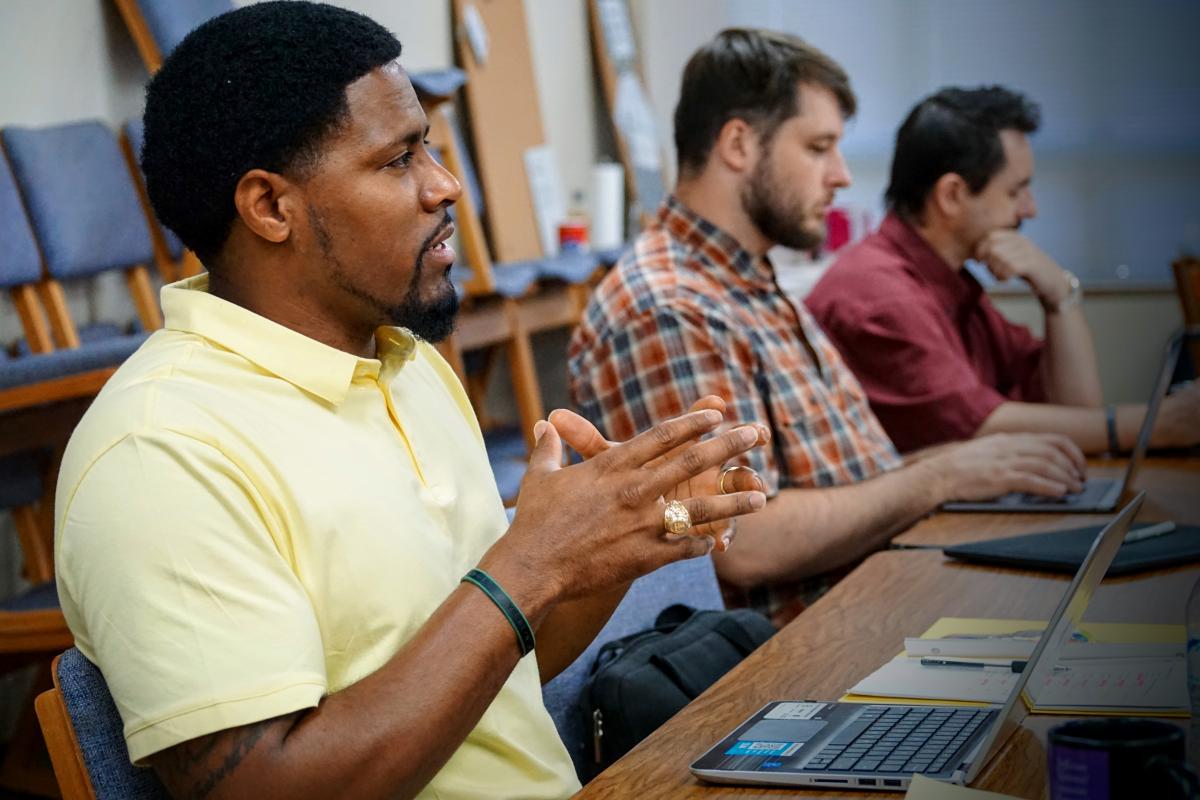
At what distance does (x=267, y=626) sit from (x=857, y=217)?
4255mm

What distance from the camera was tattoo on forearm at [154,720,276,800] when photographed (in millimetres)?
902

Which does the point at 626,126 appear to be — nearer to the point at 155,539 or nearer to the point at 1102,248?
the point at 1102,248

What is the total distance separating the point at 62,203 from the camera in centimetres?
286

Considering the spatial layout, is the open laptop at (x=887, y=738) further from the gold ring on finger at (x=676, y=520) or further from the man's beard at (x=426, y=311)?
the man's beard at (x=426, y=311)

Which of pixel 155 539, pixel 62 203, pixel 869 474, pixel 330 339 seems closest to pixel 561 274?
pixel 62 203

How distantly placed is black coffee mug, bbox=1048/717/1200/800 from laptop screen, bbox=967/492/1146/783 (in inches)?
5.0

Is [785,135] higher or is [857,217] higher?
[785,135]

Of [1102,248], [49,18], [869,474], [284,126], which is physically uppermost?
[49,18]

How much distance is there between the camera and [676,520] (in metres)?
1.05

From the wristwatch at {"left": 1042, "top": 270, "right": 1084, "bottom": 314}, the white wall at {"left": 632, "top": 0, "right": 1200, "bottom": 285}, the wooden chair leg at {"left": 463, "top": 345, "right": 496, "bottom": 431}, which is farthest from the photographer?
the white wall at {"left": 632, "top": 0, "right": 1200, "bottom": 285}

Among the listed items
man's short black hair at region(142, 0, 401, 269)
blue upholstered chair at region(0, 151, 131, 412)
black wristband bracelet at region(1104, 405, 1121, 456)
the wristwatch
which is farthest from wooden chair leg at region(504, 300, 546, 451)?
man's short black hair at region(142, 0, 401, 269)

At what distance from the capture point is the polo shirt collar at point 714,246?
7.13 ft

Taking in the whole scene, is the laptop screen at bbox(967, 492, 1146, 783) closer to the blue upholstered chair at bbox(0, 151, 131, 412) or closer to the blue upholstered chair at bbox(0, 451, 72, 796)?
the blue upholstered chair at bbox(0, 151, 131, 412)

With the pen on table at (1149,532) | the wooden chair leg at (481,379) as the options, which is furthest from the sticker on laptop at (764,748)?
the wooden chair leg at (481,379)
